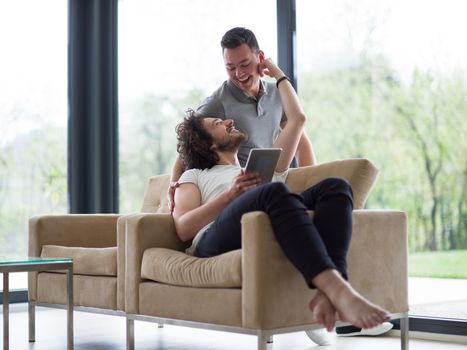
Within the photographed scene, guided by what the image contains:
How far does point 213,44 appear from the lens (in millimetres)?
5355

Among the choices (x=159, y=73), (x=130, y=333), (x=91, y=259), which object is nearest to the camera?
(x=130, y=333)

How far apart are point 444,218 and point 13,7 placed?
3202 mm

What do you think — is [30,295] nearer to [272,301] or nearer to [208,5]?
[272,301]

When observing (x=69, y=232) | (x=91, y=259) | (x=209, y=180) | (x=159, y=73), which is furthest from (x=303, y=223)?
(x=159, y=73)

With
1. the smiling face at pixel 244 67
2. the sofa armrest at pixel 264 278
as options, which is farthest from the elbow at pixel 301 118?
the sofa armrest at pixel 264 278

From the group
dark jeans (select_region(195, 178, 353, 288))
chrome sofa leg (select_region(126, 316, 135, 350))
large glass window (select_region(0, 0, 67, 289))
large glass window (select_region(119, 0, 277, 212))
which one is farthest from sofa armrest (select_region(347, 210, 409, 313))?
large glass window (select_region(0, 0, 67, 289))

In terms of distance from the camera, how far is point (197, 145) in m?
3.46

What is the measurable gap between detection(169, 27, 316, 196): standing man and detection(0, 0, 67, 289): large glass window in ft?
6.94

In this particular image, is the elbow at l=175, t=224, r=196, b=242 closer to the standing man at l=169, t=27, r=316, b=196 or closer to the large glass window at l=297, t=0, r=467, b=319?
the standing man at l=169, t=27, r=316, b=196

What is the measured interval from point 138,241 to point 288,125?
823 mm

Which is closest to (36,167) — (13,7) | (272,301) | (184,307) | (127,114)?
(127,114)

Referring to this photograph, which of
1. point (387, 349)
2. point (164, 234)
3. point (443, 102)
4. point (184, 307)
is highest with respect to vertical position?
point (443, 102)

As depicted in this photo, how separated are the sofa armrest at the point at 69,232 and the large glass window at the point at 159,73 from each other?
1283mm

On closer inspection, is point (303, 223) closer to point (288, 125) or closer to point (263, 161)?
point (263, 161)
